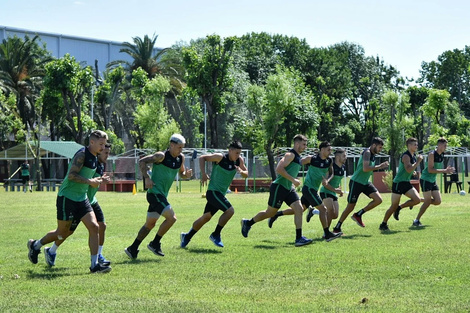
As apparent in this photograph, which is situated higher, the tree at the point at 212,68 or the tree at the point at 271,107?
the tree at the point at 212,68

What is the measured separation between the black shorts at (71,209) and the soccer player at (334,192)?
6269 millimetres

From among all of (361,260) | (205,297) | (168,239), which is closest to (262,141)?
(168,239)

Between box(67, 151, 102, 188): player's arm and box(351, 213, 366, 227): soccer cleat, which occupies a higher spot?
box(67, 151, 102, 188): player's arm

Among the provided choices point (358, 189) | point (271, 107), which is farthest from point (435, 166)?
point (271, 107)

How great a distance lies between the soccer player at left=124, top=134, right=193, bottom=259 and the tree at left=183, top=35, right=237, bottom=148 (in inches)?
1628

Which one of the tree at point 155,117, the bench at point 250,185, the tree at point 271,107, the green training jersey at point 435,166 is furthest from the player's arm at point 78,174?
the tree at point 155,117

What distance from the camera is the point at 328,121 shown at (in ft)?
246

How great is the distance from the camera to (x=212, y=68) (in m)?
53.1

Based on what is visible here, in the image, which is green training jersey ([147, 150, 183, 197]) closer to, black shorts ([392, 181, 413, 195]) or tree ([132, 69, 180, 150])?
black shorts ([392, 181, 413, 195])

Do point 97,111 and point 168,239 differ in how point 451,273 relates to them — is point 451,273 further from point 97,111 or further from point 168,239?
point 97,111

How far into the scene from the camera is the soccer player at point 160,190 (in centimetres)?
1141

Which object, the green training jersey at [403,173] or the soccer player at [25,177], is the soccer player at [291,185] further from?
the soccer player at [25,177]

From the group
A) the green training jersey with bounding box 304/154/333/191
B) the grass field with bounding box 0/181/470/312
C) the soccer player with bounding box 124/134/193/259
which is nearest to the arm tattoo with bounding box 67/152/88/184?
the grass field with bounding box 0/181/470/312

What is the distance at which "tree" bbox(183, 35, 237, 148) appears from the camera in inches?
2082
